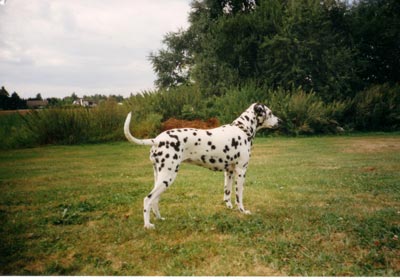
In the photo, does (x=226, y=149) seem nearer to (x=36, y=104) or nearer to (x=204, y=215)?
(x=204, y=215)

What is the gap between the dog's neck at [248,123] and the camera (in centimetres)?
408

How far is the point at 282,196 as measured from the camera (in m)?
4.46

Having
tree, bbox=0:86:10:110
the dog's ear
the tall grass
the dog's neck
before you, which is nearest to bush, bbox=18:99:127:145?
the tall grass

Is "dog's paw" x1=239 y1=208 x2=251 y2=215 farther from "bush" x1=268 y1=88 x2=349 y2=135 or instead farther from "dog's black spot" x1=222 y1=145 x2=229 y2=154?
"bush" x1=268 y1=88 x2=349 y2=135

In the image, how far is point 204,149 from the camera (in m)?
3.66

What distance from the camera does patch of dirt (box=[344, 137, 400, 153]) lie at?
5539 mm

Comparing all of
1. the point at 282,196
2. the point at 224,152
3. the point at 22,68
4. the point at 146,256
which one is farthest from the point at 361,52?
the point at 22,68

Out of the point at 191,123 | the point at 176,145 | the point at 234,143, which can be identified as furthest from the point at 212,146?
the point at 191,123

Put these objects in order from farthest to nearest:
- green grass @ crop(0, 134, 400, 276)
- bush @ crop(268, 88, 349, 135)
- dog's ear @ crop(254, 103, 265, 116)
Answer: bush @ crop(268, 88, 349, 135)
dog's ear @ crop(254, 103, 265, 116)
green grass @ crop(0, 134, 400, 276)

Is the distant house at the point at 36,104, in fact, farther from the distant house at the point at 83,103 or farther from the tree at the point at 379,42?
the tree at the point at 379,42

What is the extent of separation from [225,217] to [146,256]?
3.79 ft

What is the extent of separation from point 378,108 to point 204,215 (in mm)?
4023

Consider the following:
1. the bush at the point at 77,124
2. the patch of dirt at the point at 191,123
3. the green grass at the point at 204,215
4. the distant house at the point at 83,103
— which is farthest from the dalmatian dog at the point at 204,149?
the bush at the point at 77,124

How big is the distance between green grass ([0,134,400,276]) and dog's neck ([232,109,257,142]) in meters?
0.99
